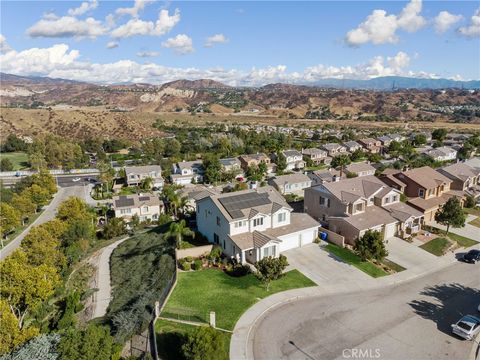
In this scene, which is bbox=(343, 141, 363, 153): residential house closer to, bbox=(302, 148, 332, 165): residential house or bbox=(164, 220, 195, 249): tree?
bbox=(302, 148, 332, 165): residential house

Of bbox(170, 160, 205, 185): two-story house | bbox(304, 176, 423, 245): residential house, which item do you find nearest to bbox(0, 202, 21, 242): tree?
bbox(170, 160, 205, 185): two-story house

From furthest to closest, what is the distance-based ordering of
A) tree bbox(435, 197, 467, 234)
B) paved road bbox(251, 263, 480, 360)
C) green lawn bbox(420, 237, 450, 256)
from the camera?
tree bbox(435, 197, 467, 234) < green lawn bbox(420, 237, 450, 256) < paved road bbox(251, 263, 480, 360)

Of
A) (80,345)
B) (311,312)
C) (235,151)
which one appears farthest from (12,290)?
(235,151)

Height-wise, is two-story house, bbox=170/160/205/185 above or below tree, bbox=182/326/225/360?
below

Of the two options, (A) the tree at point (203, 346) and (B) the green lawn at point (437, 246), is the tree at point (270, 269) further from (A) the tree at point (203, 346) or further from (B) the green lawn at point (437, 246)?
(B) the green lawn at point (437, 246)

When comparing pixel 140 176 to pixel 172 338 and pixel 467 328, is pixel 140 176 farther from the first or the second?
pixel 467 328

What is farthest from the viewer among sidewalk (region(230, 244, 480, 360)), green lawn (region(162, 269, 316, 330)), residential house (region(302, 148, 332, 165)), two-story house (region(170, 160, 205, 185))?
residential house (region(302, 148, 332, 165))

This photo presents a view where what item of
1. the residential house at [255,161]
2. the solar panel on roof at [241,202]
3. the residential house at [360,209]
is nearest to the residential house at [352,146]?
the residential house at [255,161]

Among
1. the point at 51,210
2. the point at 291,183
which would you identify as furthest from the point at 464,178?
the point at 51,210
